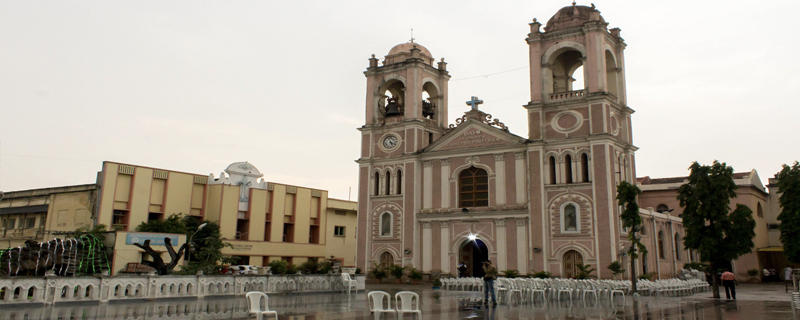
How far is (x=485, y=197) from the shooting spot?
34344mm

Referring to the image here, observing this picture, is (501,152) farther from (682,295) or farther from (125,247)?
(125,247)

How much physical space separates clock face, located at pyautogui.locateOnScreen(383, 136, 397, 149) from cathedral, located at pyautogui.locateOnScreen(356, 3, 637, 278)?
0.07 meters

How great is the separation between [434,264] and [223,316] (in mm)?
21647

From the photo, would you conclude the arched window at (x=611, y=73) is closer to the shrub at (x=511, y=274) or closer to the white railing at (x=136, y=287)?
the shrub at (x=511, y=274)

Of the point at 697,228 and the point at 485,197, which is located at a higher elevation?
the point at 485,197

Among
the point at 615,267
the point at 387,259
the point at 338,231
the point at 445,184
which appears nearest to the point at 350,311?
the point at 615,267

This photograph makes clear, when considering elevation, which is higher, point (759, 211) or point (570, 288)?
point (759, 211)

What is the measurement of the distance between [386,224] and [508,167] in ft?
27.1

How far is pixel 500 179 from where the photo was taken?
33.7 m

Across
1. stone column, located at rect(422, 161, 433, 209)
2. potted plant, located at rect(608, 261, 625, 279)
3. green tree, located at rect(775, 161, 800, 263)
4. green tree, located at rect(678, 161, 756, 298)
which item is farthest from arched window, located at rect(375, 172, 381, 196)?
→ green tree, located at rect(775, 161, 800, 263)

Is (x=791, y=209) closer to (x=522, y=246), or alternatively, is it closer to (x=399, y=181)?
(x=522, y=246)

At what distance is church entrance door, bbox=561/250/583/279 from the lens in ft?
99.7

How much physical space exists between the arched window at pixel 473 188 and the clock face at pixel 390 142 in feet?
15.9

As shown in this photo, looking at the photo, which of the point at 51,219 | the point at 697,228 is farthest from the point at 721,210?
the point at 51,219
